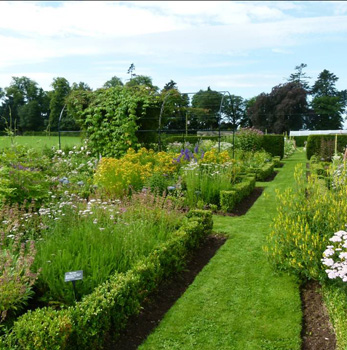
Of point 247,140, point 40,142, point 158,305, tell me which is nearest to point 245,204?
point 158,305

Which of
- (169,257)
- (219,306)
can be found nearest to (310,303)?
(219,306)

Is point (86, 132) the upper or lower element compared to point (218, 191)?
upper

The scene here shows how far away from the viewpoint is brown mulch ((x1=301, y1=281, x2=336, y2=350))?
331cm

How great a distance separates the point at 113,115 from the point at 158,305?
917cm

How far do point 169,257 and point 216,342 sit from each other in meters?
1.29

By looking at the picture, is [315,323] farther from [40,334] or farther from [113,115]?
[113,115]

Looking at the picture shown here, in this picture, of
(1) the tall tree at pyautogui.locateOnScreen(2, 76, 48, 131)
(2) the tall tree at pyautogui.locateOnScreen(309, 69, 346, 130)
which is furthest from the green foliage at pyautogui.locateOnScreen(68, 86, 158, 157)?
(2) the tall tree at pyautogui.locateOnScreen(309, 69, 346, 130)

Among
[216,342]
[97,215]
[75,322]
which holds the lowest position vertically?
[216,342]

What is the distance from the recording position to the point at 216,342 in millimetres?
3350

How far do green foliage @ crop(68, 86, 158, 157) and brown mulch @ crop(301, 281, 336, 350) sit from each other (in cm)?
811

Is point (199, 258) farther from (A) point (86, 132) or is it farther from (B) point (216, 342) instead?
(A) point (86, 132)

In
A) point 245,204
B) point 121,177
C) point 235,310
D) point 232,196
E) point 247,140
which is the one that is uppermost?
point 247,140

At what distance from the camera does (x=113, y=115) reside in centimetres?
1232

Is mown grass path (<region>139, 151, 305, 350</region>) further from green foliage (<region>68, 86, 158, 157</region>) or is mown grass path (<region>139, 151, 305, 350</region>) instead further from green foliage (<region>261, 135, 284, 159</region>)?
green foliage (<region>261, 135, 284, 159</region>)
